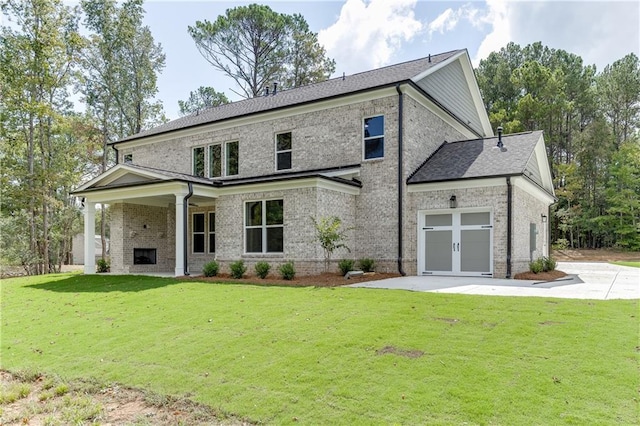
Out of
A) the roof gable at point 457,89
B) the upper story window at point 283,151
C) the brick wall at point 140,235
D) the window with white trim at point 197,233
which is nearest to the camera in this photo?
the roof gable at point 457,89

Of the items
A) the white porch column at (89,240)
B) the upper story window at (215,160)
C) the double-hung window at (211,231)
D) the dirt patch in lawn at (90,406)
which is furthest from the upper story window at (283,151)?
the dirt patch in lawn at (90,406)

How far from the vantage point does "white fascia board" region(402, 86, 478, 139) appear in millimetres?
15508

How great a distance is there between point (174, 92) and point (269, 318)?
33627mm

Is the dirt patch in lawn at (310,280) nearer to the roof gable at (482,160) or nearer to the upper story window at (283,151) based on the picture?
the roof gable at (482,160)

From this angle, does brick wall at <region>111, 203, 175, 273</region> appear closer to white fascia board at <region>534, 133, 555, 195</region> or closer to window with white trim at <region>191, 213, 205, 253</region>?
window with white trim at <region>191, 213, 205, 253</region>

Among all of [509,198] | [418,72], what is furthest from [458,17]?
[509,198]

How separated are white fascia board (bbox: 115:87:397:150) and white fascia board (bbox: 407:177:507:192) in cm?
338

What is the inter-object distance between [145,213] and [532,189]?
1613cm

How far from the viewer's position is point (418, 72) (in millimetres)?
16703

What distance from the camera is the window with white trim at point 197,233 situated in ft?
63.9

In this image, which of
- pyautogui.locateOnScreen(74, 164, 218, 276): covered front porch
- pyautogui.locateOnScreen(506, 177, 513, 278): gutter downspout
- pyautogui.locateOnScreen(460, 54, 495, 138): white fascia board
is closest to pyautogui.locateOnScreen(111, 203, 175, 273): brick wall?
pyautogui.locateOnScreen(74, 164, 218, 276): covered front porch

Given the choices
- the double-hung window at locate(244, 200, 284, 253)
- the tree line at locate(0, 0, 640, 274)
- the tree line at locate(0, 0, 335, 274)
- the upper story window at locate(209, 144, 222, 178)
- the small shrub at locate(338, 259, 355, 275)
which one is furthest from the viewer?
the tree line at locate(0, 0, 640, 274)

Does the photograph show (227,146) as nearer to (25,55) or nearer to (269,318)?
(25,55)

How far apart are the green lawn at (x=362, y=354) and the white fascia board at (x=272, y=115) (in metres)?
8.16
